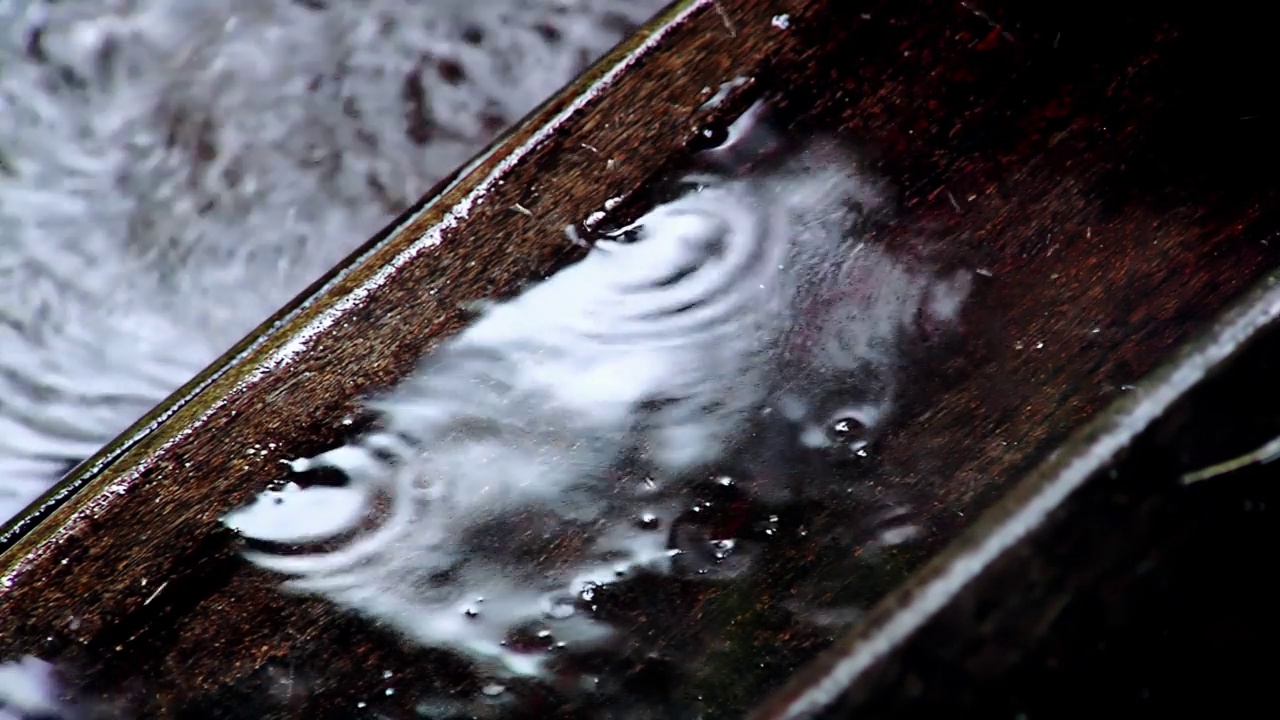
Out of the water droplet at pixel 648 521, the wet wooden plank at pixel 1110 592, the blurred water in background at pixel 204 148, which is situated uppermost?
the blurred water in background at pixel 204 148

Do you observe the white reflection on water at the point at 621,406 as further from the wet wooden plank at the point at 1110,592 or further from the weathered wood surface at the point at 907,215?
the wet wooden plank at the point at 1110,592

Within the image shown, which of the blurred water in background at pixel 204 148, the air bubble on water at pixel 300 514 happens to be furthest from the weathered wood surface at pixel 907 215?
the blurred water in background at pixel 204 148

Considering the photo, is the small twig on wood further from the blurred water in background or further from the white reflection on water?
the blurred water in background

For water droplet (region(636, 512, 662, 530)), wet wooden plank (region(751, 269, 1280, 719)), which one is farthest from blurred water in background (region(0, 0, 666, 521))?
wet wooden plank (region(751, 269, 1280, 719))

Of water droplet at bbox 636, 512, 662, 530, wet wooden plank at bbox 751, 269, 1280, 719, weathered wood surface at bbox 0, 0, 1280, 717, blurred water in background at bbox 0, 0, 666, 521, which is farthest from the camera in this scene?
blurred water in background at bbox 0, 0, 666, 521

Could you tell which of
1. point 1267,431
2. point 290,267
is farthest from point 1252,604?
point 290,267

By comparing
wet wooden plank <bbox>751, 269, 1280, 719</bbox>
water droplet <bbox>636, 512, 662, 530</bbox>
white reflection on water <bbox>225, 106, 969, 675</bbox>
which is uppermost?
white reflection on water <bbox>225, 106, 969, 675</bbox>

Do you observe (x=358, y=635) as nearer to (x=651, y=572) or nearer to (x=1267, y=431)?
(x=651, y=572)

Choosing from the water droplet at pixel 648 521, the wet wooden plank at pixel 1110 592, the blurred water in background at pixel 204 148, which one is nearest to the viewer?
the wet wooden plank at pixel 1110 592

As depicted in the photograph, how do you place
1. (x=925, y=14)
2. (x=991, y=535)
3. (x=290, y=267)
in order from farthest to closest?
(x=290, y=267)
(x=925, y=14)
(x=991, y=535)
